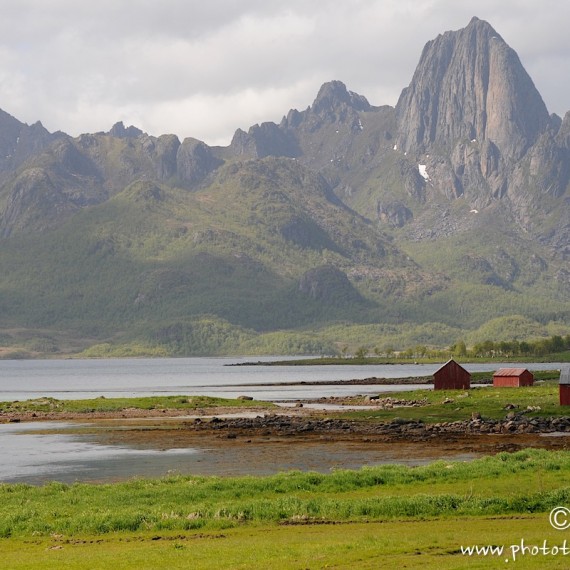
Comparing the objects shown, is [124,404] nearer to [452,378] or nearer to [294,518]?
[452,378]

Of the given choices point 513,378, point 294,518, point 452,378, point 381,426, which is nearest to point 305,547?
point 294,518

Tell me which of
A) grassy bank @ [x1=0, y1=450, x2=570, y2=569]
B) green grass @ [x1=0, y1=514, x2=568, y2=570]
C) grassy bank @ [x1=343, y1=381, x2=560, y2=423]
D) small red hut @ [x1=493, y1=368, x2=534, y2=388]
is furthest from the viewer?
small red hut @ [x1=493, y1=368, x2=534, y2=388]

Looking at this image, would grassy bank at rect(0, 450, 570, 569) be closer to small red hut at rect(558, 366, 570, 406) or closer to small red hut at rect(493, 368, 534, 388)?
small red hut at rect(558, 366, 570, 406)

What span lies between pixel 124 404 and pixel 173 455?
182ft

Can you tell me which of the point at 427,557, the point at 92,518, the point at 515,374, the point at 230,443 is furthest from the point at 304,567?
the point at 515,374

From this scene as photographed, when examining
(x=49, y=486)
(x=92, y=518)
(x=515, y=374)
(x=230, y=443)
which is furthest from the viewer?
(x=515, y=374)

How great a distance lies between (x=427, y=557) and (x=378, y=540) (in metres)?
3.00

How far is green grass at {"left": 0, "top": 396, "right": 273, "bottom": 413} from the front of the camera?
395 feet

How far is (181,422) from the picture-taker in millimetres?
99125

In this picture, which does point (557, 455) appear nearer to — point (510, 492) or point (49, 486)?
point (510, 492)

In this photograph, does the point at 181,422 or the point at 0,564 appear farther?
the point at 181,422

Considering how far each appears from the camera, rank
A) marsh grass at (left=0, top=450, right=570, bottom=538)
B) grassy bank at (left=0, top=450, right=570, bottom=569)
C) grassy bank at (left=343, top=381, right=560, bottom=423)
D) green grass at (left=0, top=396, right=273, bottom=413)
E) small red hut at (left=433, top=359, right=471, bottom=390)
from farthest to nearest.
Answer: small red hut at (left=433, top=359, right=471, bottom=390) → green grass at (left=0, top=396, right=273, bottom=413) → grassy bank at (left=343, top=381, right=560, bottom=423) → marsh grass at (left=0, top=450, right=570, bottom=538) → grassy bank at (left=0, top=450, right=570, bottom=569)

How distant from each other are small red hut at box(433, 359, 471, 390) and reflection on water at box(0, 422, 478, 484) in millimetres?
55413

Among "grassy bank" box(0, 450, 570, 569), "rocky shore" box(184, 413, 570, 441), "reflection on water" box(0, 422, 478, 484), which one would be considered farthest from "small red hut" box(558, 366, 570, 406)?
"grassy bank" box(0, 450, 570, 569)
